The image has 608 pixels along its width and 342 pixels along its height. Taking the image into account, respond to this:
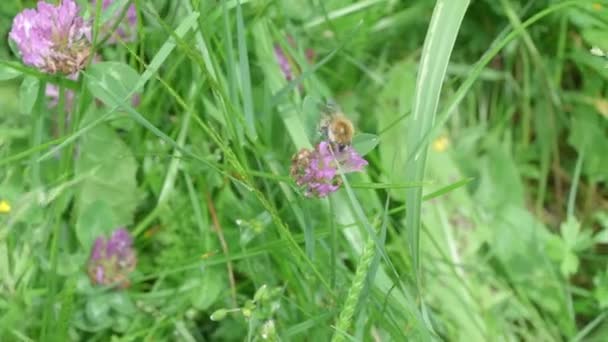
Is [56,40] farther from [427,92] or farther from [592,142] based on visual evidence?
[592,142]

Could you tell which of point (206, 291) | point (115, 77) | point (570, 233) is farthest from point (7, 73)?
point (570, 233)

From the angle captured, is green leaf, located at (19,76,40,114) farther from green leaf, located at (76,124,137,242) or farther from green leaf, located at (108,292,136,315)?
green leaf, located at (108,292,136,315)

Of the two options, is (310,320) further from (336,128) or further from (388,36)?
(388,36)

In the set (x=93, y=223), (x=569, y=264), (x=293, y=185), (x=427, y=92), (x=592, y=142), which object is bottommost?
(x=569, y=264)

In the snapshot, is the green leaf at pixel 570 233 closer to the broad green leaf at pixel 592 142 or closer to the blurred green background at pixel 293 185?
the blurred green background at pixel 293 185

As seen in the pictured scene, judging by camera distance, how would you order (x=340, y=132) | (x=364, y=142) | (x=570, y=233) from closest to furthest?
1. (x=340, y=132)
2. (x=364, y=142)
3. (x=570, y=233)

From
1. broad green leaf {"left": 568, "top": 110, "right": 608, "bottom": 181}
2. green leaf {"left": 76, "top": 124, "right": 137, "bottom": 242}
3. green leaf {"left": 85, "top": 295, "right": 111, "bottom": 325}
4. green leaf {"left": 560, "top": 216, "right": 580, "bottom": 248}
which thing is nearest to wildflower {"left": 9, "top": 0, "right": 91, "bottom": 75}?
green leaf {"left": 76, "top": 124, "right": 137, "bottom": 242}
